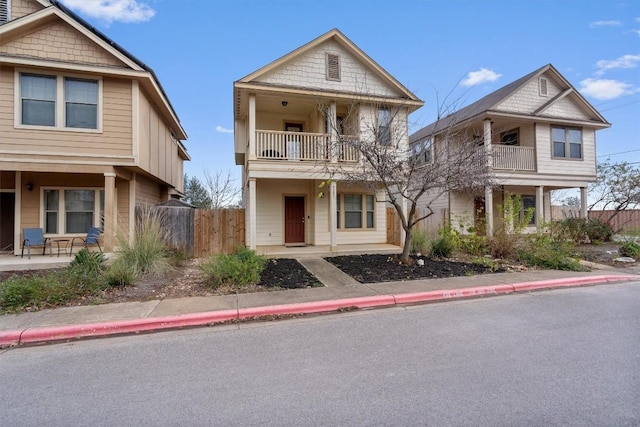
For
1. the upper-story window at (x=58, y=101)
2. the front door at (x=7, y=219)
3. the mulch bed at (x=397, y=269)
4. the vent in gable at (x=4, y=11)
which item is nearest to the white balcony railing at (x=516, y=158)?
the mulch bed at (x=397, y=269)

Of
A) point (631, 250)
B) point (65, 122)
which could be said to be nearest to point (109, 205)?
point (65, 122)

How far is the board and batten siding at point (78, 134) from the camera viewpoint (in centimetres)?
955

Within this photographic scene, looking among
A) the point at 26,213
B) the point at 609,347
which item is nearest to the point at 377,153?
the point at 609,347

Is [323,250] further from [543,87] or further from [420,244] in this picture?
[543,87]

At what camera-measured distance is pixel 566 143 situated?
1669cm

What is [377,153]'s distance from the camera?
8.65 m

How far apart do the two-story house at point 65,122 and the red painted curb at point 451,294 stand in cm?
783

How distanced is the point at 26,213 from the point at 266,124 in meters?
9.09

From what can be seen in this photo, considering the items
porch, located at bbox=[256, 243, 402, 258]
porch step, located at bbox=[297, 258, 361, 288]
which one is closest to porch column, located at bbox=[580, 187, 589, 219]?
porch, located at bbox=[256, 243, 402, 258]

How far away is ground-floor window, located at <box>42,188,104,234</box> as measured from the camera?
11.0 metres

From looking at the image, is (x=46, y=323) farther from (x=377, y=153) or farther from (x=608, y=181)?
(x=608, y=181)

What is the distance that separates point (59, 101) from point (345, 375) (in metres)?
11.7

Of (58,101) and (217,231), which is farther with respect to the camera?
(217,231)

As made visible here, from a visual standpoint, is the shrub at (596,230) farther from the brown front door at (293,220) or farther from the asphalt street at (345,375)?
the brown front door at (293,220)
